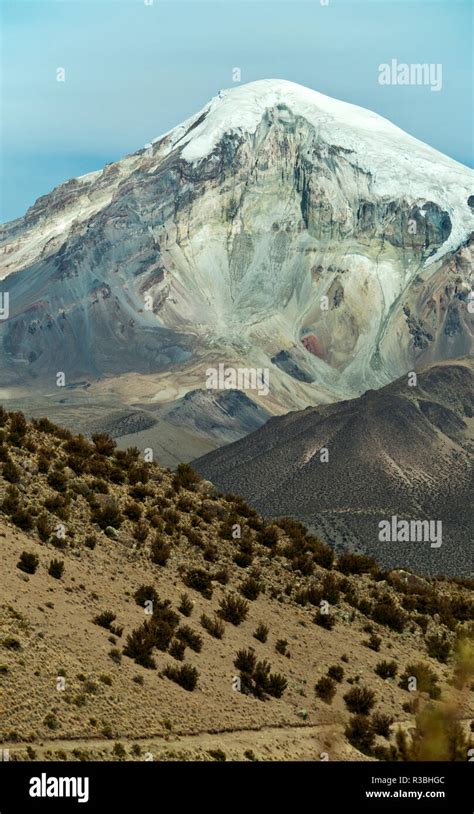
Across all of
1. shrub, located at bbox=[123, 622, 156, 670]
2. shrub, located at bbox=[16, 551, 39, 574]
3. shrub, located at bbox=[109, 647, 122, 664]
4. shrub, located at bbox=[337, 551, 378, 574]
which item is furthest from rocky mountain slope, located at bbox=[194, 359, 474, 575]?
shrub, located at bbox=[109, 647, 122, 664]

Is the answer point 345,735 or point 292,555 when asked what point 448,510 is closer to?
point 292,555

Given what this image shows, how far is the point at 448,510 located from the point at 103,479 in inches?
5078

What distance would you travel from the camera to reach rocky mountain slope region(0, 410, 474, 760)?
28.5 m

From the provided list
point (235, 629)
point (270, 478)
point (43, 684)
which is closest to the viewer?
point (43, 684)

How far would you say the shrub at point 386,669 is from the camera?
39125mm

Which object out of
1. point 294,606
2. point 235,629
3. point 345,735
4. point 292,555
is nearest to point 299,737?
point 345,735

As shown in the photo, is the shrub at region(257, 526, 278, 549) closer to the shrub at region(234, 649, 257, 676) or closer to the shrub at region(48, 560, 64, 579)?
the shrub at region(234, 649, 257, 676)

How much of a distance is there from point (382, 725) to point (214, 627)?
5641 millimetres

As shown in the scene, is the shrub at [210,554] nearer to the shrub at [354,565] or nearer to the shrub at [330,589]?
the shrub at [330,589]

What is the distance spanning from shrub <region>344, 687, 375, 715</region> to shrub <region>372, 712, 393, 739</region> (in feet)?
3.74

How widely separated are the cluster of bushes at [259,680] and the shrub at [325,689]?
1159 mm

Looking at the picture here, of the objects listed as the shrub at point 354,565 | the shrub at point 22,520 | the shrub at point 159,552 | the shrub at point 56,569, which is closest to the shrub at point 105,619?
the shrub at point 56,569

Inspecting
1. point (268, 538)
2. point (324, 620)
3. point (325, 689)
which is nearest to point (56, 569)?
point (325, 689)

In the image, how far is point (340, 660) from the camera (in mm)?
38750
